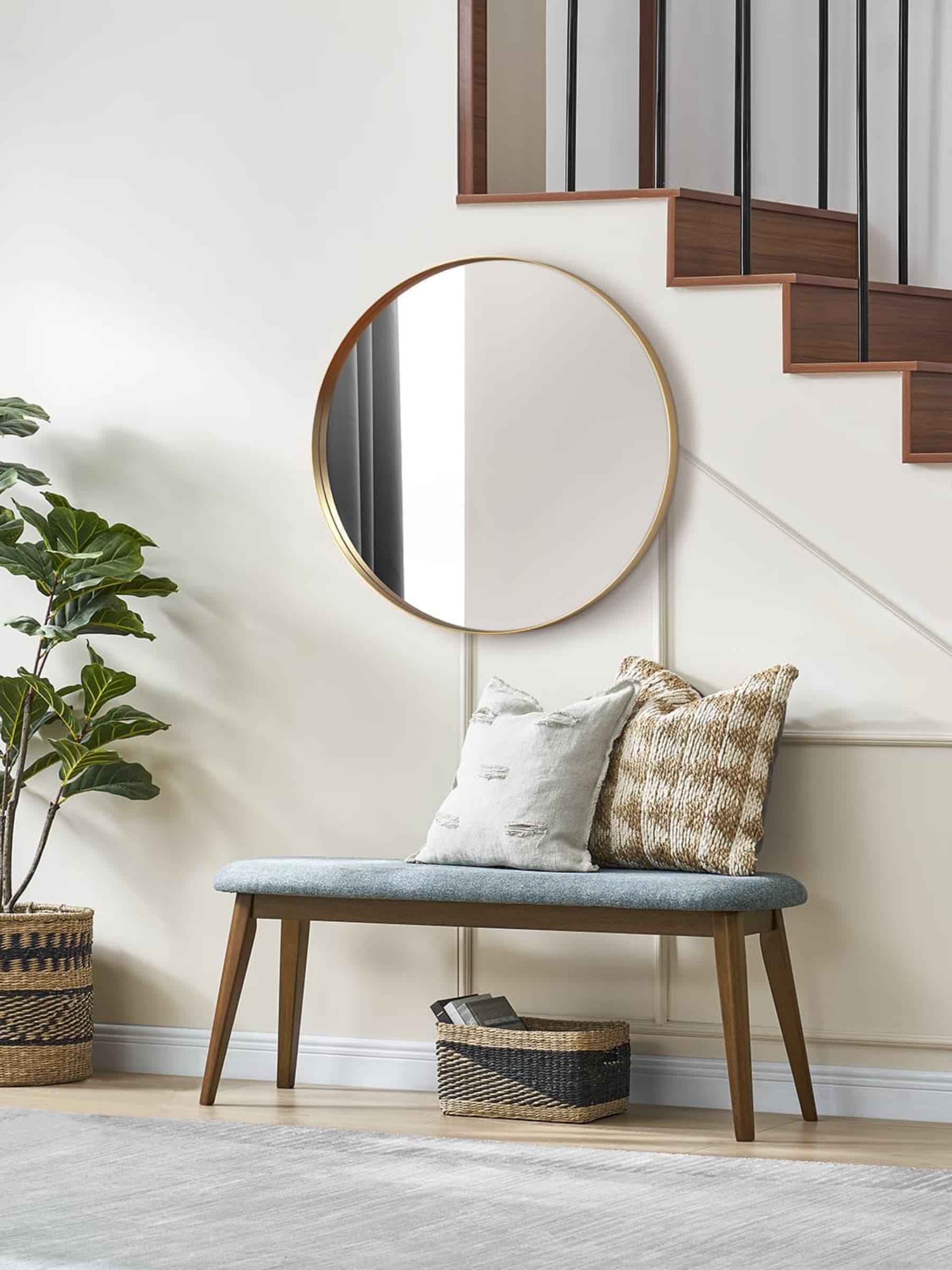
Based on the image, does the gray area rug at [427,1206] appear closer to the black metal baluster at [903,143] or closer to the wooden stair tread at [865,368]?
the wooden stair tread at [865,368]

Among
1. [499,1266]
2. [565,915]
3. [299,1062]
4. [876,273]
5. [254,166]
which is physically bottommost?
[299,1062]

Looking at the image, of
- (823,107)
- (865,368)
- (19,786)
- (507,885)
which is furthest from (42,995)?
(823,107)

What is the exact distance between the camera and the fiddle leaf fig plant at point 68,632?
344 cm

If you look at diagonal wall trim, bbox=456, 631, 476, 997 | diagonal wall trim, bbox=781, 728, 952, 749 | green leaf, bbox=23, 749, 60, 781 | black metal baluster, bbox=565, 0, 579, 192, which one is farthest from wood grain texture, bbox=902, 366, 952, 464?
green leaf, bbox=23, 749, 60, 781

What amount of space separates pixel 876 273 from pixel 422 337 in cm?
115

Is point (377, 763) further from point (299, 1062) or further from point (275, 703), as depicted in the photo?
point (299, 1062)

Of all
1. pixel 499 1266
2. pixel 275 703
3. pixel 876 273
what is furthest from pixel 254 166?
pixel 499 1266

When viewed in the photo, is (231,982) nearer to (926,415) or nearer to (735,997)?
(735,997)

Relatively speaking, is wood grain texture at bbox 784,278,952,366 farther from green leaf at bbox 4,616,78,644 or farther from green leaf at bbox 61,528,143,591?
green leaf at bbox 4,616,78,644

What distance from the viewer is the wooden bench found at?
283 centimetres

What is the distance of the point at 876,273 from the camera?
384 cm

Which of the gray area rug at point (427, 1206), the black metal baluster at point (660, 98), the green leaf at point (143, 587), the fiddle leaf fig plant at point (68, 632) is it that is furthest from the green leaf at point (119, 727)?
→ the black metal baluster at point (660, 98)

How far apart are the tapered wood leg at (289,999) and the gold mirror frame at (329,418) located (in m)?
0.74

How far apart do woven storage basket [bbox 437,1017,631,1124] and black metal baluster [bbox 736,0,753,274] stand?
63.5 inches
